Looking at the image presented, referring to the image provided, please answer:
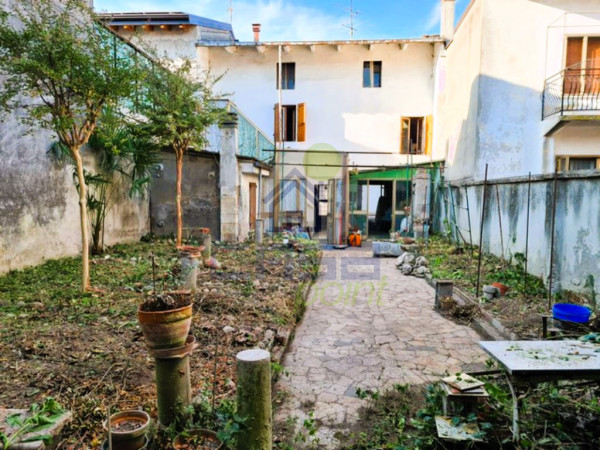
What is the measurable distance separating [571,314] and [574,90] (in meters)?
10.5

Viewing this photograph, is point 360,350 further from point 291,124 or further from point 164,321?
point 291,124

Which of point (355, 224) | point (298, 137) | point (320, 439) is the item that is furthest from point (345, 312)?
point (298, 137)

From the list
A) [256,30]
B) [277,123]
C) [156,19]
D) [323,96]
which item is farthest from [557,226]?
[156,19]

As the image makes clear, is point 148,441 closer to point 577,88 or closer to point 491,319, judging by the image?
point 491,319

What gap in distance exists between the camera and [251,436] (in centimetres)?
260

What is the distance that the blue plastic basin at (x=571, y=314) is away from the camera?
435 centimetres

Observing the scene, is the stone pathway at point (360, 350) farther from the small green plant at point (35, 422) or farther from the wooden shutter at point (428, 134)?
the wooden shutter at point (428, 134)

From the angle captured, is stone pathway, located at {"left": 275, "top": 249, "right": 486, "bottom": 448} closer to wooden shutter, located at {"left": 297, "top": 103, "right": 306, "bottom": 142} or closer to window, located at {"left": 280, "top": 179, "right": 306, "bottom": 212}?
window, located at {"left": 280, "top": 179, "right": 306, "bottom": 212}

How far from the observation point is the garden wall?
5.42m

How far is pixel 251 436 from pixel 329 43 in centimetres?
1770

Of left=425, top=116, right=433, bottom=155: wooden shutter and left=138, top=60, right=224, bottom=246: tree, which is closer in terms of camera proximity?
left=138, top=60, right=224, bottom=246: tree

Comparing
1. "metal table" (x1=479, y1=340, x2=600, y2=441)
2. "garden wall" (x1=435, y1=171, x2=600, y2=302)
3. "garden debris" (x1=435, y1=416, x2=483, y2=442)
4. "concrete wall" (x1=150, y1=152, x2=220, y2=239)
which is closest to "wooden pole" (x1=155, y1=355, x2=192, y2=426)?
"garden debris" (x1=435, y1=416, x2=483, y2=442)

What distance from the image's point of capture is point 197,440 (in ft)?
8.52

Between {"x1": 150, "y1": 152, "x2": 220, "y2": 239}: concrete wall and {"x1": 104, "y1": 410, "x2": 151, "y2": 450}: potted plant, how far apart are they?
918 centimetres
